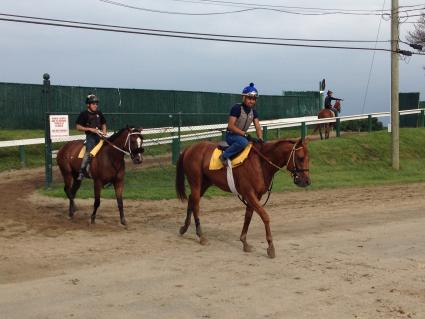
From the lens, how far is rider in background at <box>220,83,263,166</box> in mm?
10648

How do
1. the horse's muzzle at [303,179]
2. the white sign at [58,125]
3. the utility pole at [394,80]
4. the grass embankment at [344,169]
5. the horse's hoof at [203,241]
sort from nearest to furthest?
the horse's muzzle at [303,179]
the horse's hoof at [203,241]
the white sign at [58,125]
the grass embankment at [344,169]
the utility pole at [394,80]

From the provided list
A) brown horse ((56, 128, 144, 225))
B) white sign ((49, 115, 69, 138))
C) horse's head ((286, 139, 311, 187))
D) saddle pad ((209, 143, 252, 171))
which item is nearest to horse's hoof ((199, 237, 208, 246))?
saddle pad ((209, 143, 252, 171))

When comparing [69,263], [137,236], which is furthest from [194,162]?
[69,263]

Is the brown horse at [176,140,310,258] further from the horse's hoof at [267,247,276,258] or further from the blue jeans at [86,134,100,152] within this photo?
the blue jeans at [86,134,100,152]

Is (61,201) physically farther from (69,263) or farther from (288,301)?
(288,301)

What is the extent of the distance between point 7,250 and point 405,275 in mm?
6364

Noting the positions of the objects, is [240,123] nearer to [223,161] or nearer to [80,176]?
[223,161]

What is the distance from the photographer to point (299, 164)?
10242 mm

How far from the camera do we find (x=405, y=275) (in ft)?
29.2

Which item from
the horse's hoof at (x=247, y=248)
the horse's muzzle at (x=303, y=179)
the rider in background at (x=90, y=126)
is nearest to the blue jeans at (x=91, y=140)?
the rider in background at (x=90, y=126)

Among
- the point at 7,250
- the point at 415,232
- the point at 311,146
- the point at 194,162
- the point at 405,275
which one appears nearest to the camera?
the point at 405,275

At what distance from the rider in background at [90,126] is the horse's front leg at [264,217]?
4.17m

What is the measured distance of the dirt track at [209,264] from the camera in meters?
7.30

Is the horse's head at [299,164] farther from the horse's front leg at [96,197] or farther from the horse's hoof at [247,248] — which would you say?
the horse's front leg at [96,197]
